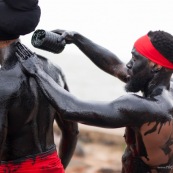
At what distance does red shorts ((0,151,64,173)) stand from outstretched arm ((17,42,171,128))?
41 centimetres

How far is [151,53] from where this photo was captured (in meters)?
4.05

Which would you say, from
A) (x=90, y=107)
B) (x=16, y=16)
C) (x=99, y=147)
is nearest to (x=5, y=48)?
(x=16, y=16)

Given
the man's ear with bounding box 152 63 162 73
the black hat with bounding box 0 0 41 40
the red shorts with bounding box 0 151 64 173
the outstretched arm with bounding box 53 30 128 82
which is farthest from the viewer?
the outstretched arm with bounding box 53 30 128 82

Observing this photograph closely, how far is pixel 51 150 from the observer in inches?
161

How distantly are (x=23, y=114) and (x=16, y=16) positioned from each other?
625 mm

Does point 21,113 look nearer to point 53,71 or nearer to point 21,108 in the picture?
point 21,108

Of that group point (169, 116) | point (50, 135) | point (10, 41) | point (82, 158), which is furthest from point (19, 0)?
point (82, 158)

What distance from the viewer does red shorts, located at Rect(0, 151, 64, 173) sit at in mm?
3930

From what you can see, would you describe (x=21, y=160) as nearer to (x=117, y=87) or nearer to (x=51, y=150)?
(x=51, y=150)

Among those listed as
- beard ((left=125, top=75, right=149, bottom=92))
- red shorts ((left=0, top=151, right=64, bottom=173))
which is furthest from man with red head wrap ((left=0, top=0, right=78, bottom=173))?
beard ((left=125, top=75, right=149, bottom=92))

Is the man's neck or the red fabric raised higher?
the red fabric

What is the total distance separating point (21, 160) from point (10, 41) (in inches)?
31.3

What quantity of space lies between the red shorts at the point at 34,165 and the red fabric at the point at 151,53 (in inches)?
37.7

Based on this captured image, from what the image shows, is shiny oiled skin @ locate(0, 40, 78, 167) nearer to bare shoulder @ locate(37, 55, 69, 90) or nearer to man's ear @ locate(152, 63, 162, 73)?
bare shoulder @ locate(37, 55, 69, 90)
